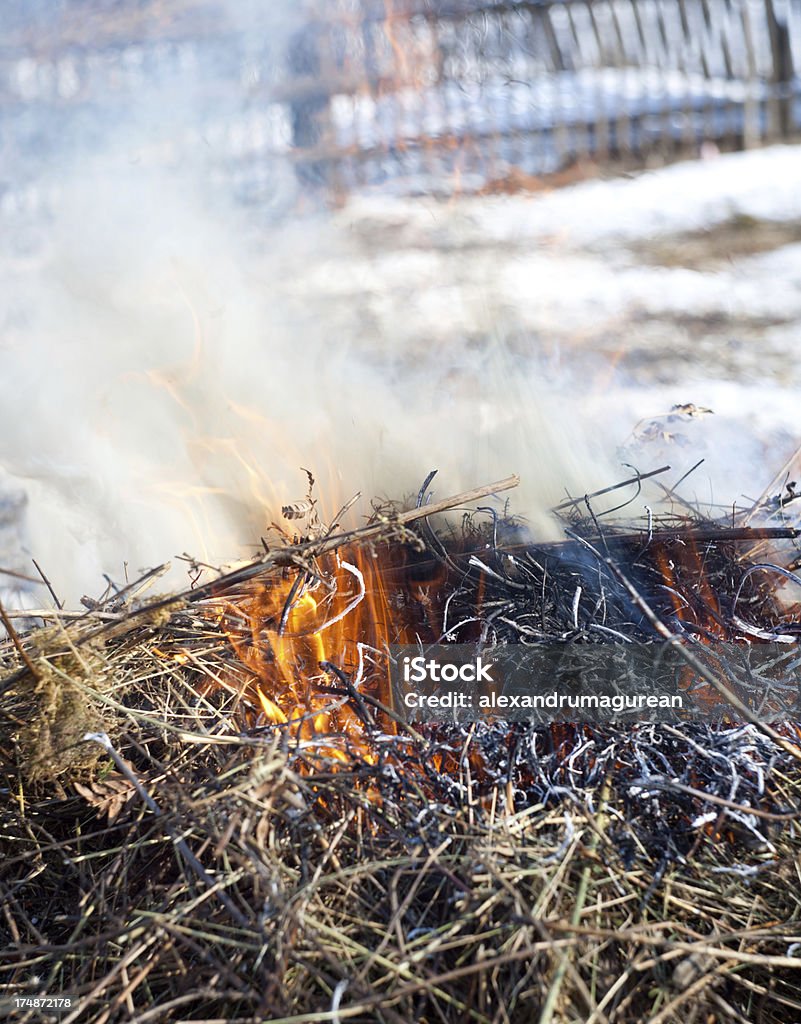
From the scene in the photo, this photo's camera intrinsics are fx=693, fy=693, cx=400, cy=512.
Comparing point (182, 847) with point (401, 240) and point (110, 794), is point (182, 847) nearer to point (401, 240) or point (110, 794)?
point (110, 794)

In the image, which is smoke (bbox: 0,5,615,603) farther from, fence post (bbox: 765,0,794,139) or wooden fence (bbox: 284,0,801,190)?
fence post (bbox: 765,0,794,139)

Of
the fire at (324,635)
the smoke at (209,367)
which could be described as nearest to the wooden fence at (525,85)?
the smoke at (209,367)

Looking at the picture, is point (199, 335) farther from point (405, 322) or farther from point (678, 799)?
point (678, 799)

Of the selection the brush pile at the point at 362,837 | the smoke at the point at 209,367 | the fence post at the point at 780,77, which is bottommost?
the brush pile at the point at 362,837

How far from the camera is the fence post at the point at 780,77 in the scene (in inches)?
176

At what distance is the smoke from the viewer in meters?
3.52

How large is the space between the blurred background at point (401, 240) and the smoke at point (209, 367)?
2 cm

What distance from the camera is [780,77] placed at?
4586mm

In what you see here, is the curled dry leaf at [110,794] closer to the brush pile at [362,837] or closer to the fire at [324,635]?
the brush pile at [362,837]

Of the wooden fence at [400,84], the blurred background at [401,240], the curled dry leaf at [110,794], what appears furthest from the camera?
the wooden fence at [400,84]

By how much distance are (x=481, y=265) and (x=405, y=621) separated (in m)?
2.99

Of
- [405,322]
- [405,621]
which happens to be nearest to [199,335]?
[405,322]

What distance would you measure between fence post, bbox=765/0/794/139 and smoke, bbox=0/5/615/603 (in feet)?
6.50

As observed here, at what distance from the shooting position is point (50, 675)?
1.86m
